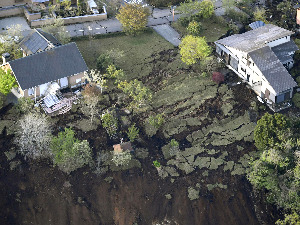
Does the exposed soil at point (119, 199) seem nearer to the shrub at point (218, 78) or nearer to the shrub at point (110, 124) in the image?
the shrub at point (110, 124)

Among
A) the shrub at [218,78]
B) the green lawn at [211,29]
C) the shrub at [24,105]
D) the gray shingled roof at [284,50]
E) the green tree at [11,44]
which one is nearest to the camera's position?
the shrub at [24,105]

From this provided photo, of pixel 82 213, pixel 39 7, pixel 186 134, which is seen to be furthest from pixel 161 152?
pixel 39 7

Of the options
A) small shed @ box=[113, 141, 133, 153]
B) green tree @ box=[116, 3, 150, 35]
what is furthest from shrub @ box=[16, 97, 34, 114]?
green tree @ box=[116, 3, 150, 35]

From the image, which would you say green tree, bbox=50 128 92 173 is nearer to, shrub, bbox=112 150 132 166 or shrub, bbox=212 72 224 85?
shrub, bbox=112 150 132 166

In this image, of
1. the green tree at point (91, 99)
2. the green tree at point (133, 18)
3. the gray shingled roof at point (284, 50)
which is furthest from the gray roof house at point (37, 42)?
the gray shingled roof at point (284, 50)

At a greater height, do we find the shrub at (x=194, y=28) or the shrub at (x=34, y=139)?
the shrub at (x=194, y=28)

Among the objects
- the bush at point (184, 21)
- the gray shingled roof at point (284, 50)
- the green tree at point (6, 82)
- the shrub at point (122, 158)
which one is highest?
the green tree at point (6, 82)

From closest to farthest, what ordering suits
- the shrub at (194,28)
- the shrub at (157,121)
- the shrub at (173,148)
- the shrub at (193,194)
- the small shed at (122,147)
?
the shrub at (193,194), the small shed at (122,147), the shrub at (173,148), the shrub at (157,121), the shrub at (194,28)
